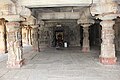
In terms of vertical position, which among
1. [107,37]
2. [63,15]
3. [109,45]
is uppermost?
[63,15]

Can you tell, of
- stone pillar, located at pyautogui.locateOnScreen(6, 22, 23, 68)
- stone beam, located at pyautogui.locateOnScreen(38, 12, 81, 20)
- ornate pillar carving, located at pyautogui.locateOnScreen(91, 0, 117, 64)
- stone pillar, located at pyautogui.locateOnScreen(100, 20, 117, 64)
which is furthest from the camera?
stone beam, located at pyautogui.locateOnScreen(38, 12, 81, 20)

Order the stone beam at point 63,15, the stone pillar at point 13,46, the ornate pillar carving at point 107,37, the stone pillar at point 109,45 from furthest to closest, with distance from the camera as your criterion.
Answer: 1. the stone beam at point 63,15
2. the stone pillar at point 109,45
3. the stone pillar at point 13,46
4. the ornate pillar carving at point 107,37

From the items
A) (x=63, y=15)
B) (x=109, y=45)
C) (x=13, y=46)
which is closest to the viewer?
(x=13, y=46)

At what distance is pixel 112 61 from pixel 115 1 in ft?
8.68

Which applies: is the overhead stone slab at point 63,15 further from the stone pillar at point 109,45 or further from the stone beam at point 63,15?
the stone pillar at point 109,45

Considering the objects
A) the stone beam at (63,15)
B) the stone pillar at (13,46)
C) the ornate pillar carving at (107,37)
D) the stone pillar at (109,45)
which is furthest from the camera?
the stone beam at (63,15)

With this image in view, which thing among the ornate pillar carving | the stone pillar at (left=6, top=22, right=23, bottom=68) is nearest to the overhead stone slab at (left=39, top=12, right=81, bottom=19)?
the ornate pillar carving

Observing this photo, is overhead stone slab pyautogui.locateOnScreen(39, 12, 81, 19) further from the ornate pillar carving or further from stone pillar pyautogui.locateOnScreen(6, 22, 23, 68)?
stone pillar pyautogui.locateOnScreen(6, 22, 23, 68)

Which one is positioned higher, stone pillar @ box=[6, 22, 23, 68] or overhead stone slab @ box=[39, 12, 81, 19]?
overhead stone slab @ box=[39, 12, 81, 19]

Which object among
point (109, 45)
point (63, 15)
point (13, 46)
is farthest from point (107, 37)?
point (63, 15)

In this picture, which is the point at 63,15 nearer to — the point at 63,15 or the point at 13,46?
the point at 63,15

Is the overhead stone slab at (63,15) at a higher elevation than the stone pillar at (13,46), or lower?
higher

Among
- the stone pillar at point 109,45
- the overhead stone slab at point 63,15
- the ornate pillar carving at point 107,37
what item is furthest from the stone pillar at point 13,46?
the overhead stone slab at point 63,15

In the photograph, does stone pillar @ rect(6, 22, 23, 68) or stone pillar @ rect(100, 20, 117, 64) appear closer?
stone pillar @ rect(6, 22, 23, 68)
